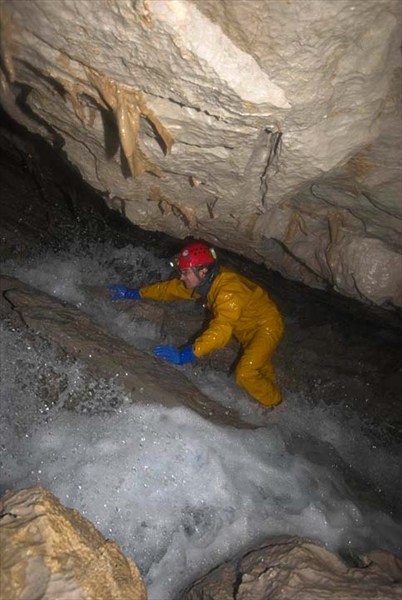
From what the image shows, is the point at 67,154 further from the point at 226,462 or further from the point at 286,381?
the point at 286,381

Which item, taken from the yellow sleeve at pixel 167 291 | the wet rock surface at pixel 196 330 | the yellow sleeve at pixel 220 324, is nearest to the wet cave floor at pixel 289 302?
the wet rock surface at pixel 196 330

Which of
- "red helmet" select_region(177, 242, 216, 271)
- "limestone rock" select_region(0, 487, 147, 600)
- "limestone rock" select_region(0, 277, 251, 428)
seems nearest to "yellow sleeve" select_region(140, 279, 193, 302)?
"red helmet" select_region(177, 242, 216, 271)

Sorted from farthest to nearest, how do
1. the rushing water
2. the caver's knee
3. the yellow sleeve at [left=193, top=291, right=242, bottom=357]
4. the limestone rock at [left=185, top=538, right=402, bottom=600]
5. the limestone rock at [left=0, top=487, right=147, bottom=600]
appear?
the caver's knee
the yellow sleeve at [left=193, top=291, right=242, bottom=357]
the rushing water
the limestone rock at [left=185, top=538, right=402, bottom=600]
the limestone rock at [left=0, top=487, right=147, bottom=600]

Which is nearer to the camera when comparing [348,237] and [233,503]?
[233,503]

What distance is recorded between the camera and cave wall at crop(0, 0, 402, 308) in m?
2.21

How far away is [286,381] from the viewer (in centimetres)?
591

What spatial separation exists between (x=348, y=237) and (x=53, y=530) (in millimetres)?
3821

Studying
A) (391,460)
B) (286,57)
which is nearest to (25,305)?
(286,57)

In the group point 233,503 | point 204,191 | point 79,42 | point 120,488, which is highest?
point 79,42

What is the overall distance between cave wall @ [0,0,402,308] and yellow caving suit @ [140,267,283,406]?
93cm

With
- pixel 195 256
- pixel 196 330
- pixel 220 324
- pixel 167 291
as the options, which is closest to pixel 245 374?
pixel 220 324

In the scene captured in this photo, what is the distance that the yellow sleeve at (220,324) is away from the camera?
471 cm

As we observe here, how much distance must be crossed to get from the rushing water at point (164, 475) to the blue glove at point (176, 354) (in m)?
0.93

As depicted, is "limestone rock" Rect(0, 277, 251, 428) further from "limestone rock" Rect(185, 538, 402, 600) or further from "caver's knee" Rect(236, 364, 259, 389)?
"limestone rock" Rect(185, 538, 402, 600)
